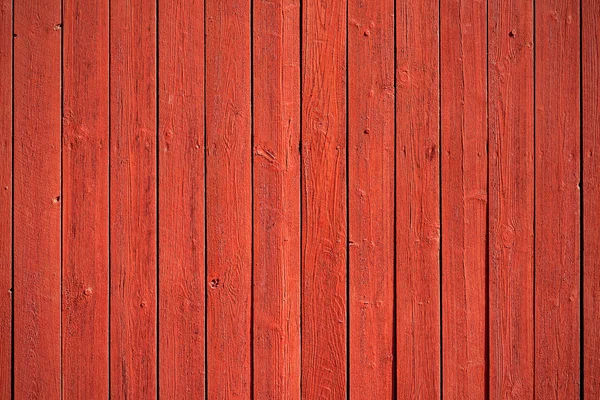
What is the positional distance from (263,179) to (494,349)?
69cm

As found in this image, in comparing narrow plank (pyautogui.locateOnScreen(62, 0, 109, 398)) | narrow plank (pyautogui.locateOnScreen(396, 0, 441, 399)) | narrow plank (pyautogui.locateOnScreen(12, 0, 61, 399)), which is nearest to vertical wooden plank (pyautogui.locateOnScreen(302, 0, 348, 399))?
narrow plank (pyautogui.locateOnScreen(396, 0, 441, 399))

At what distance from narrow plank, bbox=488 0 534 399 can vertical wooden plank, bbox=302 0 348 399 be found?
36cm

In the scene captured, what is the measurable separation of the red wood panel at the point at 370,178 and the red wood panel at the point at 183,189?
14.3 inches

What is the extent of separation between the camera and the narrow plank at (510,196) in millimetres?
1208

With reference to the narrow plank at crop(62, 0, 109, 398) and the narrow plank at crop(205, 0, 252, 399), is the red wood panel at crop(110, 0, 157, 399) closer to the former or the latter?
the narrow plank at crop(62, 0, 109, 398)

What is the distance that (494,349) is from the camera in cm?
121

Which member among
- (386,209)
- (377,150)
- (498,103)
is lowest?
(386,209)

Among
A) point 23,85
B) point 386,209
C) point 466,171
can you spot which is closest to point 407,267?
point 386,209

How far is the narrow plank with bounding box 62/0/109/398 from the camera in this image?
3.95 ft

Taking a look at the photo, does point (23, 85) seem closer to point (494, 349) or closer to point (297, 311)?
point (297, 311)

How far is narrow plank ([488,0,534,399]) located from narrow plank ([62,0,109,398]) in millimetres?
936

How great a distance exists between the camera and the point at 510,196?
1.21 metres

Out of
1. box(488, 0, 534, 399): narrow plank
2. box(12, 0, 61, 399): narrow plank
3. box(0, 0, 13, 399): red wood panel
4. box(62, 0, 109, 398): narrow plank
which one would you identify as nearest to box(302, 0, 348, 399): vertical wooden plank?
box(488, 0, 534, 399): narrow plank

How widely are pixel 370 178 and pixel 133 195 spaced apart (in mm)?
571
